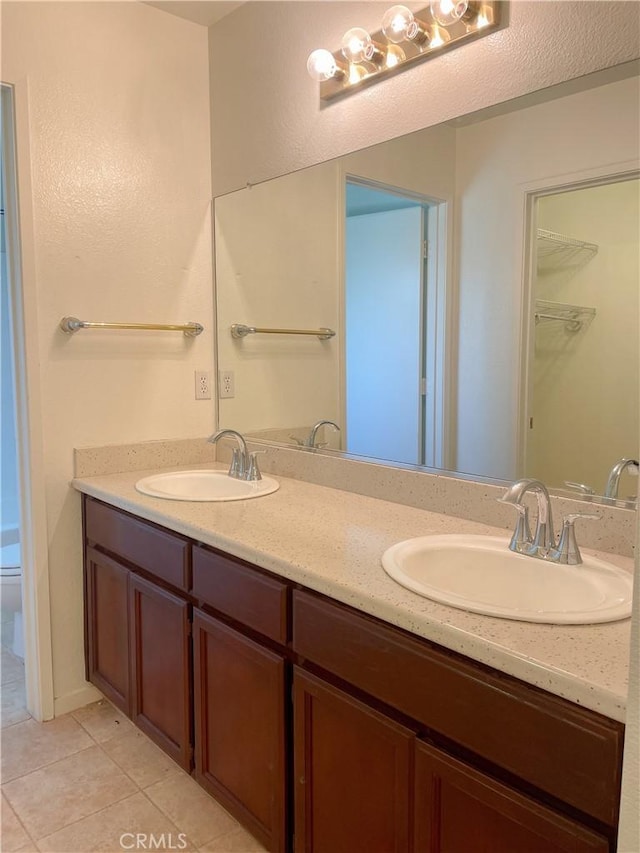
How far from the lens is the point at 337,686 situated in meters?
1.25

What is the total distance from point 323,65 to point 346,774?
1841 mm

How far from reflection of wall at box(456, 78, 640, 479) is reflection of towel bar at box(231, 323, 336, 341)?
0.57 m

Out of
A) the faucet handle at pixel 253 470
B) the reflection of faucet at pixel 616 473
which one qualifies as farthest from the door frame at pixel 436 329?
the faucet handle at pixel 253 470

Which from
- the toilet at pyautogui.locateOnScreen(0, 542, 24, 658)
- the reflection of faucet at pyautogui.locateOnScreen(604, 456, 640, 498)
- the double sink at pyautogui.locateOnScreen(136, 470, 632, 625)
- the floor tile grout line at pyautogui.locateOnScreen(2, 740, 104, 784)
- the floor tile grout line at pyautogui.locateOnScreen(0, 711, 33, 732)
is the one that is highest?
the reflection of faucet at pyautogui.locateOnScreen(604, 456, 640, 498)

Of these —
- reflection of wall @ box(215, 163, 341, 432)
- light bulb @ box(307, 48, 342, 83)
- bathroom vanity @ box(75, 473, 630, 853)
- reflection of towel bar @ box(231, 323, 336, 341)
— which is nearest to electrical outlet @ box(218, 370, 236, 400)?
reflection of wall @ box(215, 163, 341, 432)

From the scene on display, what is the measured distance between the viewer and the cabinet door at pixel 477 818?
0.89m

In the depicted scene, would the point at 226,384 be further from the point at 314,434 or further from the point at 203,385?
the point at 314,434

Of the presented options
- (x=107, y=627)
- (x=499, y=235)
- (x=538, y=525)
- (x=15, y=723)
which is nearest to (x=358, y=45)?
(x=499, y=235)

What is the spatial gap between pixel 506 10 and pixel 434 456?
3.60ft

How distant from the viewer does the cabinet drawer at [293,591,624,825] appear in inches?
33.2

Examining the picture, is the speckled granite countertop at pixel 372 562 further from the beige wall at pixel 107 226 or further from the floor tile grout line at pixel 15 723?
the floor tile grout line at pixel 15 723

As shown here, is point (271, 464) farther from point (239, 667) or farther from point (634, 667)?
point (634, 667)

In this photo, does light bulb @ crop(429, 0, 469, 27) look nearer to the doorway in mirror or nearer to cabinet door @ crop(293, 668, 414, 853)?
the doorway in mirror

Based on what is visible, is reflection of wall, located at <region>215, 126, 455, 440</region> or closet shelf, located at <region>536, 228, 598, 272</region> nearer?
closet shelf, located at <region>536, 228, 598, 272</region>
